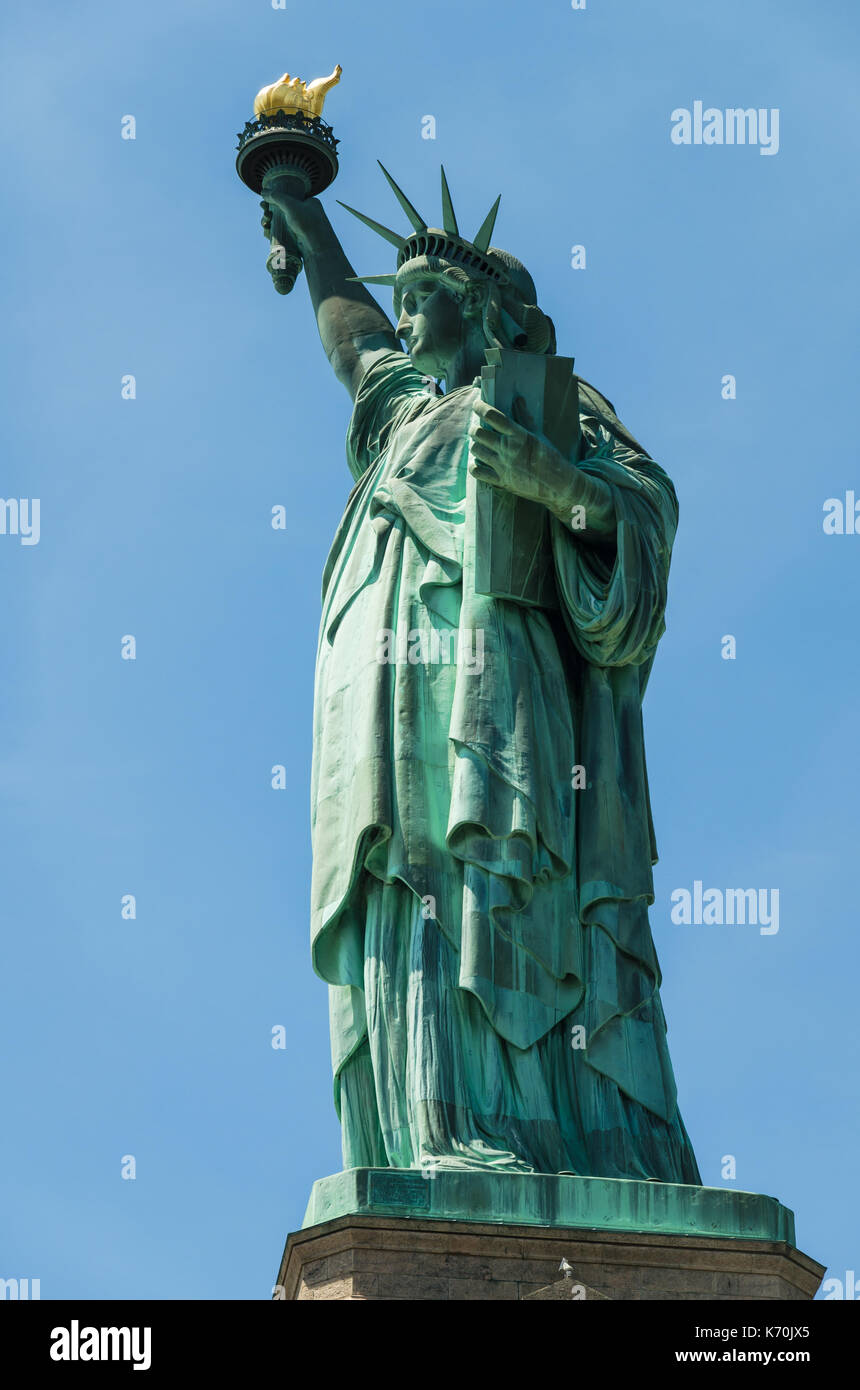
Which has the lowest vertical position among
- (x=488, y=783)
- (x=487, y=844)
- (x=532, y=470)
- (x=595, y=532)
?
(x=487, y=844)

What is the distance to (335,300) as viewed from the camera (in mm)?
20406

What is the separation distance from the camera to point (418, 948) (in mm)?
16531

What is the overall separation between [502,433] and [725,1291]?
5030 millimetres

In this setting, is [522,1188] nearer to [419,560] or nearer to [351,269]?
→ [419,560]

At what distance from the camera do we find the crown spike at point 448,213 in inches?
715

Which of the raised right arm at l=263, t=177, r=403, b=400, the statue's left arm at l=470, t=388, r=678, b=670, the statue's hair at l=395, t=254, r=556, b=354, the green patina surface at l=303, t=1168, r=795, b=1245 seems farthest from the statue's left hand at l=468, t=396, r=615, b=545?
the green patina surface at l=303, t=1168, r=795, b=1245

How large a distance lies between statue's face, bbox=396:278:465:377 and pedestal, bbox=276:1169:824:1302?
5528 mm

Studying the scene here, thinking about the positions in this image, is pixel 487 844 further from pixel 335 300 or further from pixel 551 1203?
pixel 335 300

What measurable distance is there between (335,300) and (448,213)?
2287mm

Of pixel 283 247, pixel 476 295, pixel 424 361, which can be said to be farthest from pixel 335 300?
pixel 476 295

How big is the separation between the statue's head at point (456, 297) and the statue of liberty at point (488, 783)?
0.02 meters

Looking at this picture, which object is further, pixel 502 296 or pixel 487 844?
pixel 502 296

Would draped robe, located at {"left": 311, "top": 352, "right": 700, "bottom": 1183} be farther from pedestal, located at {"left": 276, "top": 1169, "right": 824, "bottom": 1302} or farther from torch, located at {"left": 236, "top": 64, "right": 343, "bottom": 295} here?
torch, located at {"left": 236, "top": 64, "right": 343, "bottom": 295}

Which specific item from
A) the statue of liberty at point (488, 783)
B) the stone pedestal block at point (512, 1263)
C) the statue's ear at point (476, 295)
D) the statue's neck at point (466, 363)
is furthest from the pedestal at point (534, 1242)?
the statue's ear at point (476, 295)
